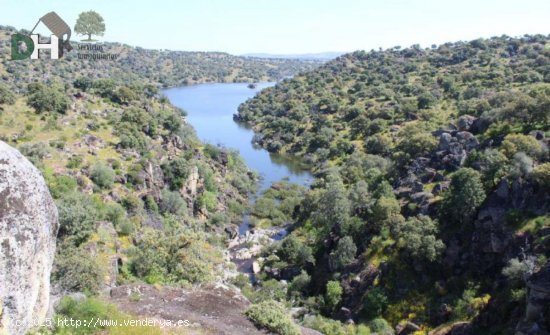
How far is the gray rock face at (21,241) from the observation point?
32.6ft

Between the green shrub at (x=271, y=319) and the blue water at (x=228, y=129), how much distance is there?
5525 cm

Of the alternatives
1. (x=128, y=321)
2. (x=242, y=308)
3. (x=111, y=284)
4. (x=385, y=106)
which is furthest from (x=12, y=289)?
(x=385, y=106)

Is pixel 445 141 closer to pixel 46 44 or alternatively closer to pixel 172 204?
pixel 172 204

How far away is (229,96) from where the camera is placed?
596 feet

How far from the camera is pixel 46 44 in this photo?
87812 millimetres

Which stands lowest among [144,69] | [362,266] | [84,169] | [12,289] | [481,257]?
[362,266]

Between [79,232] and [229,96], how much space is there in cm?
15861

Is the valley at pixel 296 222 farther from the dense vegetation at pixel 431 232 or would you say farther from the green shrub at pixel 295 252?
the green shrub at pixel 295 252

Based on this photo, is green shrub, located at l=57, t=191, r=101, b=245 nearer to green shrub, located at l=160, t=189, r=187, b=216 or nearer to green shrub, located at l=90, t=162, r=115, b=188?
green shrub, located at l=90, t=162, r=115, b=188

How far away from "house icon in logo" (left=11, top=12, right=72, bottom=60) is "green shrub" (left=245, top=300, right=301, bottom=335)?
4604cm

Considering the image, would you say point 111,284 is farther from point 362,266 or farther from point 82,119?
point 82,119

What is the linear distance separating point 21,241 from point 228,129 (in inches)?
4444

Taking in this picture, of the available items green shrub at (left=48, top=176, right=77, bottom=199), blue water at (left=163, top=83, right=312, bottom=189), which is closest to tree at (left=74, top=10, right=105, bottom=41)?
blue water at (left=163, top=83, right=312, bottom=189)

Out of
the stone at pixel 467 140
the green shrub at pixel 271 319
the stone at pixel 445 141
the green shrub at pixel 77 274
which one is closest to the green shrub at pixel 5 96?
the green shrub at pixel 77 274
